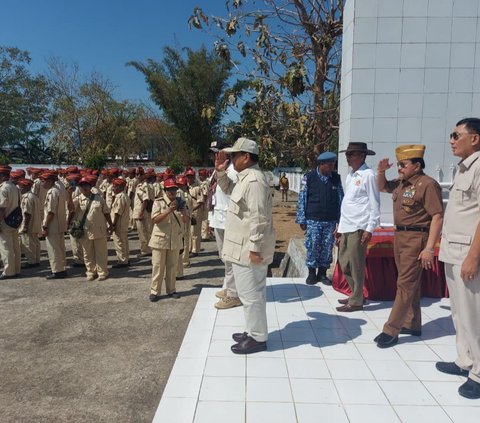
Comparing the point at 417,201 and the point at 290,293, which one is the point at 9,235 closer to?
the point at 290,293

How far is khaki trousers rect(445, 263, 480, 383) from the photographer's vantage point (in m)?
2.55

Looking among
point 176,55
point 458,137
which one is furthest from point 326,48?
point 176,55

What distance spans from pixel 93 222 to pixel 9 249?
5.35 feet

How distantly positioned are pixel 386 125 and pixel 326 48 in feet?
17.8

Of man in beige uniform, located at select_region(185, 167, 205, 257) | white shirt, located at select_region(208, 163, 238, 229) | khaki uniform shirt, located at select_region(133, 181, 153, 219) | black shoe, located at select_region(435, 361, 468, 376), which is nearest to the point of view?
black shoe, located at select_region(435, 361, 468, 376)

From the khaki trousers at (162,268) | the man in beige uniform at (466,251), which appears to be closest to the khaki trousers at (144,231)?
the khaki trousers at (162,268)

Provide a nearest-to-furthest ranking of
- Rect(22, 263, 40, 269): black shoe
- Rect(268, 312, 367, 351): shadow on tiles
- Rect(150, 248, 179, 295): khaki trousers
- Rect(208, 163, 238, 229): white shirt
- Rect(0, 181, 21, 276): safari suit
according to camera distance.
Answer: Rect(268, 312, 367, 351): shadow on tiles
Rect(208, 163, 238, 229): white shirt
Rect(150, 248, 179, 295): khaki trousers
Rect(0, 181, 21, 276): safari suit
Rect(22, 263, 40, 269): black shoe

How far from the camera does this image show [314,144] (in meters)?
11.0

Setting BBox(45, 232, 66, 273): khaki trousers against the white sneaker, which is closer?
the white sneaker

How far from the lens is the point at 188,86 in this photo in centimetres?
2717

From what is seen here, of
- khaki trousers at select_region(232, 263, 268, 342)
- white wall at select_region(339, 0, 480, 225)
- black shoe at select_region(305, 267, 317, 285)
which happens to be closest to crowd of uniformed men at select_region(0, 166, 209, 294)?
black shoe at select_region(305, 267, 317, 285)

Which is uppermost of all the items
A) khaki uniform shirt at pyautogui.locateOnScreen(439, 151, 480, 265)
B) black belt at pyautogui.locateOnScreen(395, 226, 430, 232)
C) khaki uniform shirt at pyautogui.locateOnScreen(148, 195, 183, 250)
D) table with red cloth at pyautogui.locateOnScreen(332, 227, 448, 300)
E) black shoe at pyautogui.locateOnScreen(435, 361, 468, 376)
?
khaki uniform shirt at pyautogui.locateOnScreen(439, 151, 480, 265)

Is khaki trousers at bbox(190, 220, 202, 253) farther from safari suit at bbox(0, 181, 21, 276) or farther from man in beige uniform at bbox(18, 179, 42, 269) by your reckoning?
safari suit at bbox(0, 181, 21, 276)

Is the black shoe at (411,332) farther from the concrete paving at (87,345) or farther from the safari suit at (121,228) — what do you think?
the safari suit at (121,228)
